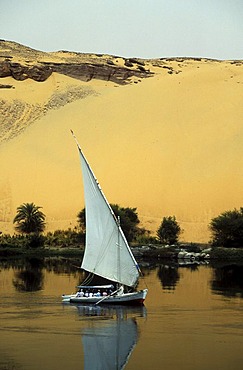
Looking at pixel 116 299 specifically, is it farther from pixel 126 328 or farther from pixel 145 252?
pixel 145 252

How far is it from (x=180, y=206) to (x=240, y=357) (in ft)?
92.9

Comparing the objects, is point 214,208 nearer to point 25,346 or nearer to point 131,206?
point 131,206

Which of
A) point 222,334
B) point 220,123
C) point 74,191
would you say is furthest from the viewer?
point 220,123

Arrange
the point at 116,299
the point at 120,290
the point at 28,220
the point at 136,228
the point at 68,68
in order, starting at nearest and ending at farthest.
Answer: the point at 116,299 < the point at 120,290 < the point at 136,228 < the point at 28,220 < the point at 68,68

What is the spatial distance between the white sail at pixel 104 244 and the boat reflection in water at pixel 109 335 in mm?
979

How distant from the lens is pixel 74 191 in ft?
153

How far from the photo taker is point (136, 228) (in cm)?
4275

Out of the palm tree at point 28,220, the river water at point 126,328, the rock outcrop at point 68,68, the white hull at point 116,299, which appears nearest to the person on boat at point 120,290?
the white hull at point 116,299

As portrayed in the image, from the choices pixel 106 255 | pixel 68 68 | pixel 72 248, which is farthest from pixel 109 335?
pixel 68 68

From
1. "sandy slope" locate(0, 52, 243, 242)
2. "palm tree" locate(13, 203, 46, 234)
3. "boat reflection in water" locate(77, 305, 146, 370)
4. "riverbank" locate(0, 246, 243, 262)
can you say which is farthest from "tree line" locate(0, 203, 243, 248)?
"boat reflection in water" locate(77, 305, 146, 370)

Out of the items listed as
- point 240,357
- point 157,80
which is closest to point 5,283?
point 240,357

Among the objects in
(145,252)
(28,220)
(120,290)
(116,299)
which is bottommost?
(116,299)

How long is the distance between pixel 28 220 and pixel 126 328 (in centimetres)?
2402

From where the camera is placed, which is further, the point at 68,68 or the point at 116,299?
the point at 68,68
